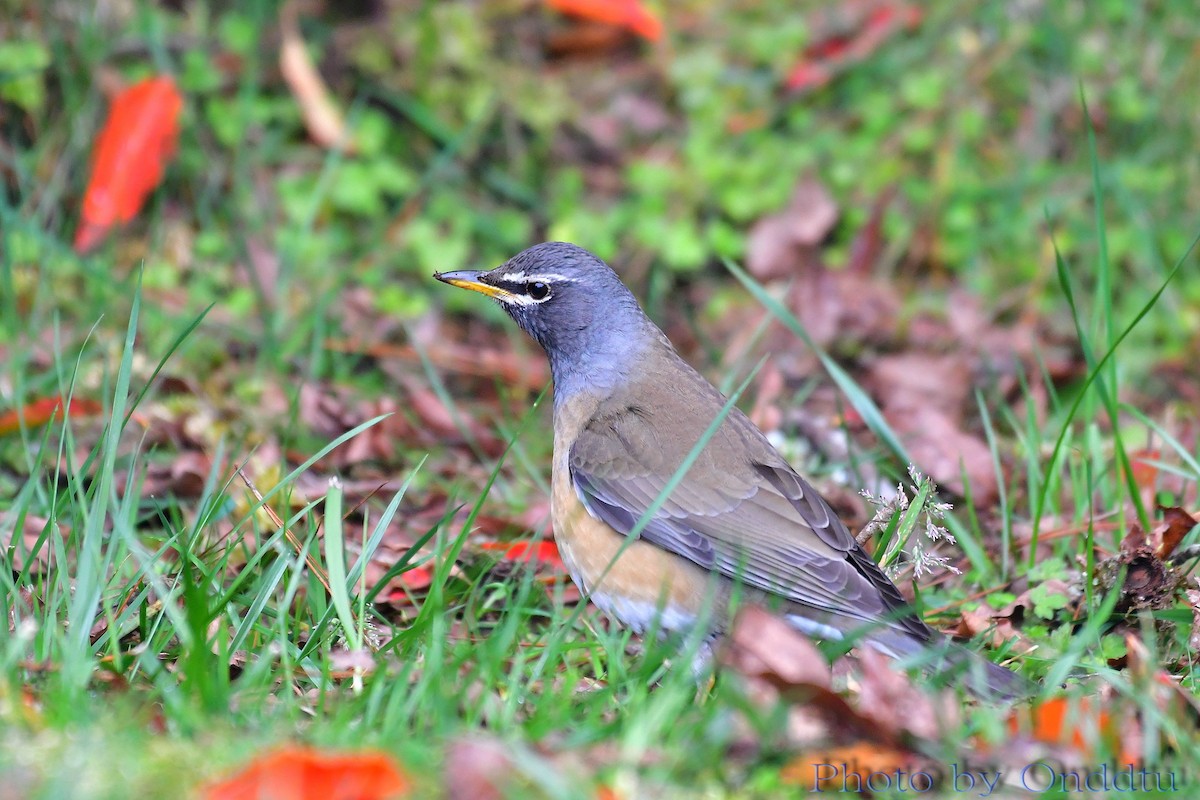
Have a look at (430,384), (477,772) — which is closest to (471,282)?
(430,384)

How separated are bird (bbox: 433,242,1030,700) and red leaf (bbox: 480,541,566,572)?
0.57ft

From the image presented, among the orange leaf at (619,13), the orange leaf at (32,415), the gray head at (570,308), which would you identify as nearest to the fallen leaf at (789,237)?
the orange leaf at (619,13)

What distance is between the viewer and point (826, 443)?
688 centimetres

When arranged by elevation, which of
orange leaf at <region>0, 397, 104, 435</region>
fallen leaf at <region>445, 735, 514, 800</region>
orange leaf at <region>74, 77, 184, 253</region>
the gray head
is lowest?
fallen leaf at <region>445, 735, 514, 800</region>

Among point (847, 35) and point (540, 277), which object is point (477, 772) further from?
point (847, 35)

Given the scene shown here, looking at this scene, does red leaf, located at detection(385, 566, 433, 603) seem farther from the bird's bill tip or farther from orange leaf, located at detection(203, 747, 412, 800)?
orange leaf, located at detection(203, 747, 412, 800)

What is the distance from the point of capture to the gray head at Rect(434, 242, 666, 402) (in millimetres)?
5855

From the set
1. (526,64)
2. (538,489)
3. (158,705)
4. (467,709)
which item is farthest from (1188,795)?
(526,64)

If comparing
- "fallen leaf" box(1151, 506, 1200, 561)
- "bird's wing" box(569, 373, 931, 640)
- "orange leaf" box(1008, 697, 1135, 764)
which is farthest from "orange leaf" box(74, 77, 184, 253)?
"orange leaf" box(1008, 697, 1135, 764)

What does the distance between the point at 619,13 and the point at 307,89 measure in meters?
2.08

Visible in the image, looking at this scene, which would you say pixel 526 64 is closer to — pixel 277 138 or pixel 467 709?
pixel 277 138

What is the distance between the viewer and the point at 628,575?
497cm

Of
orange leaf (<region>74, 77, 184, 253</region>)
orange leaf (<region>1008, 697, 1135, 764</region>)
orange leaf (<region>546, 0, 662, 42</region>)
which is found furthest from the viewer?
orange leaf (<region>546, 0, 662, 42</region>)

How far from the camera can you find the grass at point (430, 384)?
3.65 metres
